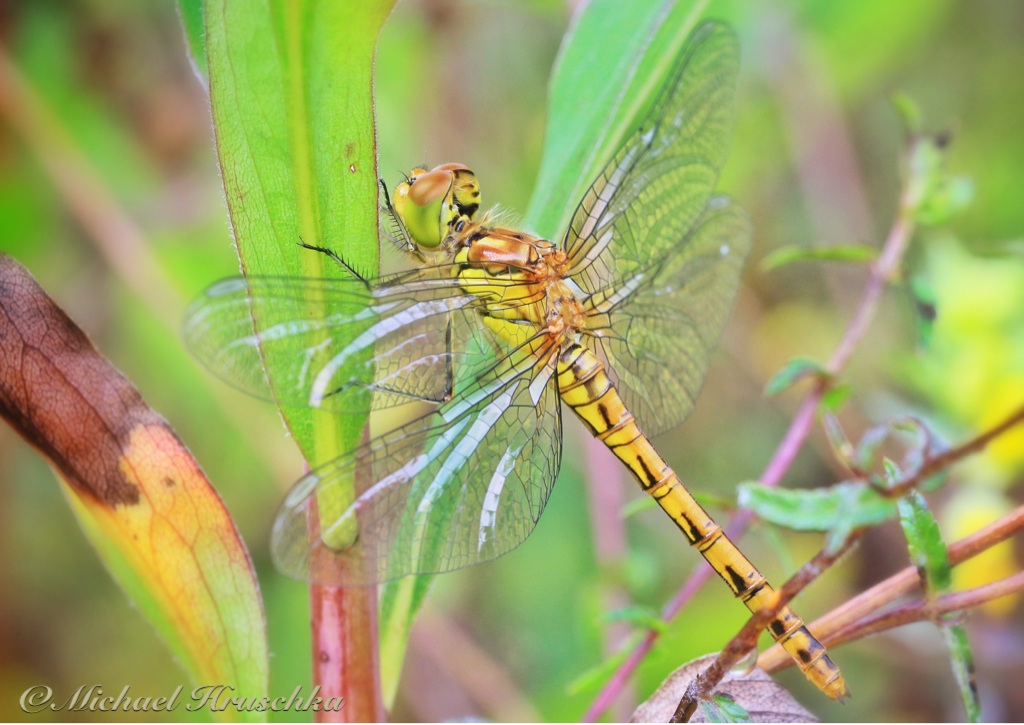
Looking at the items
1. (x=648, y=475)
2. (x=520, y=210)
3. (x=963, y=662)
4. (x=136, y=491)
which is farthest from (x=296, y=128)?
(x=520, y=210)

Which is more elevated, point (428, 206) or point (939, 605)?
point (428, 206)

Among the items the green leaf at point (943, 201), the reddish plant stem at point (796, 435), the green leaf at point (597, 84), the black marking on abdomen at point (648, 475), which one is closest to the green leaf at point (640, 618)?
the reddish plant stem at point (796, 435)

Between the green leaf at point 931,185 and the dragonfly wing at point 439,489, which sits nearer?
the dragonfly wing at point 439,489

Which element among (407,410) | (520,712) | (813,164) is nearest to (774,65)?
(813,164)

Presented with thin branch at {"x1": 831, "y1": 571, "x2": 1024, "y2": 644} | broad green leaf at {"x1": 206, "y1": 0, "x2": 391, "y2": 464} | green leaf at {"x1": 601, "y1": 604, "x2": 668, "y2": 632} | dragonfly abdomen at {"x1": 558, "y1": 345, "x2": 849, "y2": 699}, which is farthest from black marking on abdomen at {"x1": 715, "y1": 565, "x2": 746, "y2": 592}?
broad green leaf at {"x1": 206, "y1": 0, "x2": 391, "y2": 464}

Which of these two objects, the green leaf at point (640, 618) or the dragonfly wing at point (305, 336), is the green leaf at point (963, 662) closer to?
the green leaf at point (640, 618)

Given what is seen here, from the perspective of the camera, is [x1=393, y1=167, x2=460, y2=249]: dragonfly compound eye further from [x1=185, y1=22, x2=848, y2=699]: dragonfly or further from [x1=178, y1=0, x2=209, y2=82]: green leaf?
[x1=178, y1=0, x2=209, y2=82]: green leaf

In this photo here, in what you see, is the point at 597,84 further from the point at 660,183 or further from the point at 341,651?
the point at 341,651
